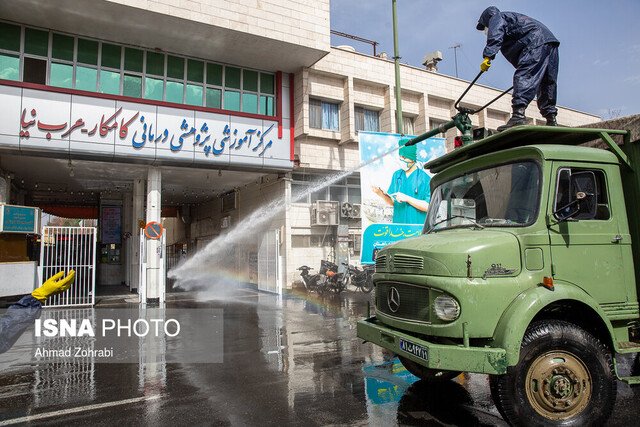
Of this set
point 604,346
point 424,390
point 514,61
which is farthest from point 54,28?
point 604,346

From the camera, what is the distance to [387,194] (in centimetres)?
1564

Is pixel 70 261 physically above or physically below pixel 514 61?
below

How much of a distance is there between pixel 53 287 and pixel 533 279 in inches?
483

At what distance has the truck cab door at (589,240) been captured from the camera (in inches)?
162

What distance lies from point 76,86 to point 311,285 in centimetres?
1047

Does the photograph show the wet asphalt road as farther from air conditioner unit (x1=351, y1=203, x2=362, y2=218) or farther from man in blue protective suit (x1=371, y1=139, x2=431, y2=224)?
air conditioner unit (x1=351, y1=203, x2=362, y2=218)

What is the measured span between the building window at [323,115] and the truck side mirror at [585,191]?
539 inches

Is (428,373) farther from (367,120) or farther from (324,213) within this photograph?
(367,120)

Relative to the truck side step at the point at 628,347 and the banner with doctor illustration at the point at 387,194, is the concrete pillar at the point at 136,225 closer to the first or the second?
the banner with doctor illustration at the point at 387,194

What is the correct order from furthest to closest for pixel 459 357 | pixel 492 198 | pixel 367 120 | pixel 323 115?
pixel 367 120
pixel 323 115
pixel 492 198
pixel 459 357

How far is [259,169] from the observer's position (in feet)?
52.1

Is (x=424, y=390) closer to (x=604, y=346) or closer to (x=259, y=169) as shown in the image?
(x=604, y=346)

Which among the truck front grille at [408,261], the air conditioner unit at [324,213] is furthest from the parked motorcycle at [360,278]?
the truck front grille at [408,261]

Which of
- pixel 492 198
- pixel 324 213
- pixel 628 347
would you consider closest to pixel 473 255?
pixel 492 198
